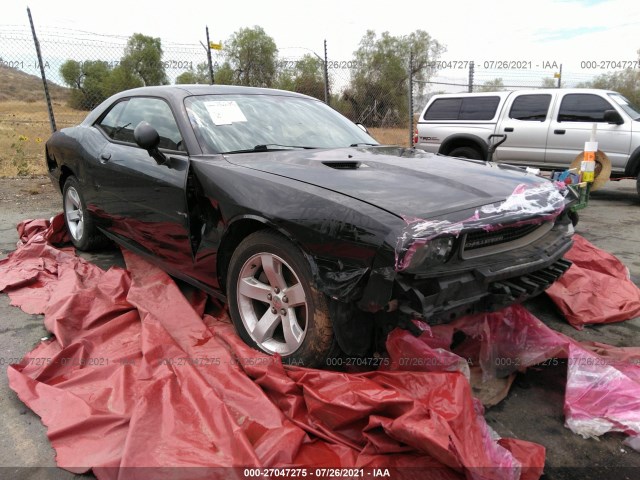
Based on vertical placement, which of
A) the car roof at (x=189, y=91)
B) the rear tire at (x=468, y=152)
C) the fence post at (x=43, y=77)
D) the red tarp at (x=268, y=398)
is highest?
the fence post at (x=43, y=77)

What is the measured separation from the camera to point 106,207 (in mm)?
3904

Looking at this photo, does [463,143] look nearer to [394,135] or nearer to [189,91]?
[394,135]

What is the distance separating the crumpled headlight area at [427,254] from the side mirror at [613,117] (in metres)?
7.19

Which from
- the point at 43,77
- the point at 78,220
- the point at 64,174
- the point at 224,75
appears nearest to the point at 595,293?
the point at 78,220

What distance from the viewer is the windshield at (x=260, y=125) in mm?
3053

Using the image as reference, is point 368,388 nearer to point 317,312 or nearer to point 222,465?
point 317,312

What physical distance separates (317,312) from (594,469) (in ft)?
4.29

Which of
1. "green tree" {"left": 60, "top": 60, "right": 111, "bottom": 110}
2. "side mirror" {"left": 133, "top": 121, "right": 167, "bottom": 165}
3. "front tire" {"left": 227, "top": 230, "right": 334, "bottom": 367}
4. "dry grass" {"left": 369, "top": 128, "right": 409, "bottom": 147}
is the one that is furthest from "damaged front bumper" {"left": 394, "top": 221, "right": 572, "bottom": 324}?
"green tree" {"left": 60, "top": 60, "right": 111, "bottom": 110}

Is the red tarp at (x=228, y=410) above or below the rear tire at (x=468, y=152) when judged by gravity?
below

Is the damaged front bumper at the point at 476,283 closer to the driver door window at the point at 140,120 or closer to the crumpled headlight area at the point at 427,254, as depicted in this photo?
the crumpled headlight area at the point at 427,254

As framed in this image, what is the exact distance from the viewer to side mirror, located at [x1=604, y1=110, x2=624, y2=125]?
25.1 ft

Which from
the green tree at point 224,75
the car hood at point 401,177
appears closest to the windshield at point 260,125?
the car hood at point 401,177

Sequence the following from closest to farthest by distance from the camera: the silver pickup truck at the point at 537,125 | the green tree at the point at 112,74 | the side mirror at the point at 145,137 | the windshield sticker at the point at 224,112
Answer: the side mirror at the point at 145,137 < the windshield sticker at the point at 224,112 < the silver pickup truck at the point at 537,125 < the green tree at the point at 112,74

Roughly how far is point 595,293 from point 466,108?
6322 millimetres
